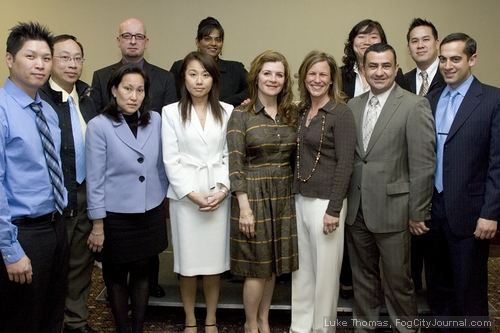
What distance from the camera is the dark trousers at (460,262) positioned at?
107 inches

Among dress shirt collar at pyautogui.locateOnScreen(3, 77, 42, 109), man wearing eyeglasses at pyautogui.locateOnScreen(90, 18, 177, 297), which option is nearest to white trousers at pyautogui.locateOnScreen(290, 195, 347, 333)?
man wearing eyeglasses at pyautogui.locateOnScreen(90, 18, 177, 297)

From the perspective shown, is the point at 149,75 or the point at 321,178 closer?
the point at 321,178

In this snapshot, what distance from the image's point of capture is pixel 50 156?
7.43ft

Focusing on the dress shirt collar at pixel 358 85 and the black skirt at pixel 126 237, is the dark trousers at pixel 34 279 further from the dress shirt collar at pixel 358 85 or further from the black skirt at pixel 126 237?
the dress shirt collar at pixel 358 85

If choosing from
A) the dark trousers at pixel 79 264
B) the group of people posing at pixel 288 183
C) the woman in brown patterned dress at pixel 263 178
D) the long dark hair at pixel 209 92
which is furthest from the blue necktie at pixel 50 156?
the woman in brown patterned dress at pixel 263 178

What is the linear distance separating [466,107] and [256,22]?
3.12 m

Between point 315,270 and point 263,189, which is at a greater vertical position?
point 263,189

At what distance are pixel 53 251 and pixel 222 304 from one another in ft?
4.45

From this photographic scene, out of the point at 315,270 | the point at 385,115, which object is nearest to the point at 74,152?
the point at 315,270

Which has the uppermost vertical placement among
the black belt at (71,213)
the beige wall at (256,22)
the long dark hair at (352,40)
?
the beige wall at (256,22)

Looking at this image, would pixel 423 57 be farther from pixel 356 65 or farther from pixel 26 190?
pixel 26 190

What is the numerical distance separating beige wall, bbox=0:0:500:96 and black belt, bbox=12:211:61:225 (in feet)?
11.2

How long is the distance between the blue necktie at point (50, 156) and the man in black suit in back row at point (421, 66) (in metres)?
2.40

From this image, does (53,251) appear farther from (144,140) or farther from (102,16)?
(102,16)
